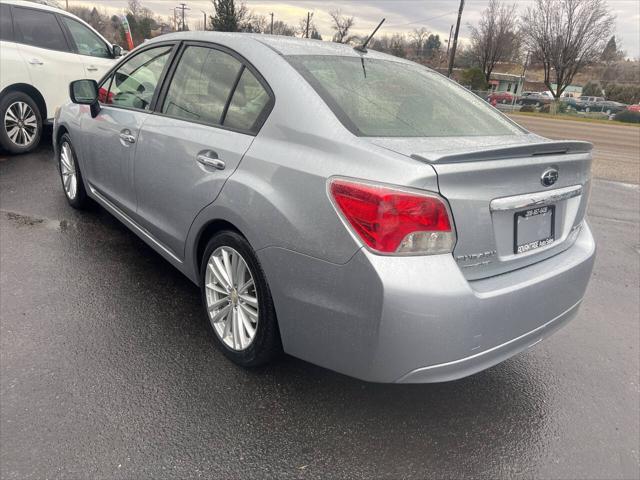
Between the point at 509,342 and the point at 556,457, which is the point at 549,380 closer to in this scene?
the point at 556,457

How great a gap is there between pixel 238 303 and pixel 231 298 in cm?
6

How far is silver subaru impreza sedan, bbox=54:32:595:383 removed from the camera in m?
1.92

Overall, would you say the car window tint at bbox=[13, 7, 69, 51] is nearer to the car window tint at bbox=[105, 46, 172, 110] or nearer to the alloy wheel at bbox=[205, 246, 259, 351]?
the car window tint at bbox=[105, 46, 172, 110]

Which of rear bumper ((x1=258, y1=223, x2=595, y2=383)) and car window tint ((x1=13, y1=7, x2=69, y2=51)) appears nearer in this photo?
rear bumper ((x1=258, y1=223, x2=595, y2=383))

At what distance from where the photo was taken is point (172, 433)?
219 centimetres

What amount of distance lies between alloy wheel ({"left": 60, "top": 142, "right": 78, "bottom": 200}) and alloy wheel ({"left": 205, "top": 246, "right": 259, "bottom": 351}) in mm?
2652

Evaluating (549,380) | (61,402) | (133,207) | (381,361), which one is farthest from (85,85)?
(549,380)

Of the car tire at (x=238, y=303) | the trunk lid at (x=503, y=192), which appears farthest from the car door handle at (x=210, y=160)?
the trunk lid at (x=503, y=192)

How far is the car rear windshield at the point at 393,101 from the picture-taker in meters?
2.34

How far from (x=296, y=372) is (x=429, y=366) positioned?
92cm

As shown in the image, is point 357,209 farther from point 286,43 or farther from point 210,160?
point 286,43

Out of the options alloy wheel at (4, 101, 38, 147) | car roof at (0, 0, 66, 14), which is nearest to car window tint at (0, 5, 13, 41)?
car roof at (0, 0, 66, 14)

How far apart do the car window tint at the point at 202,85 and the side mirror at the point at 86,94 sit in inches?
41.8

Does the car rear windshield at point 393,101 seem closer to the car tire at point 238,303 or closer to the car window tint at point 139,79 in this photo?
the car tire at point 238,303
